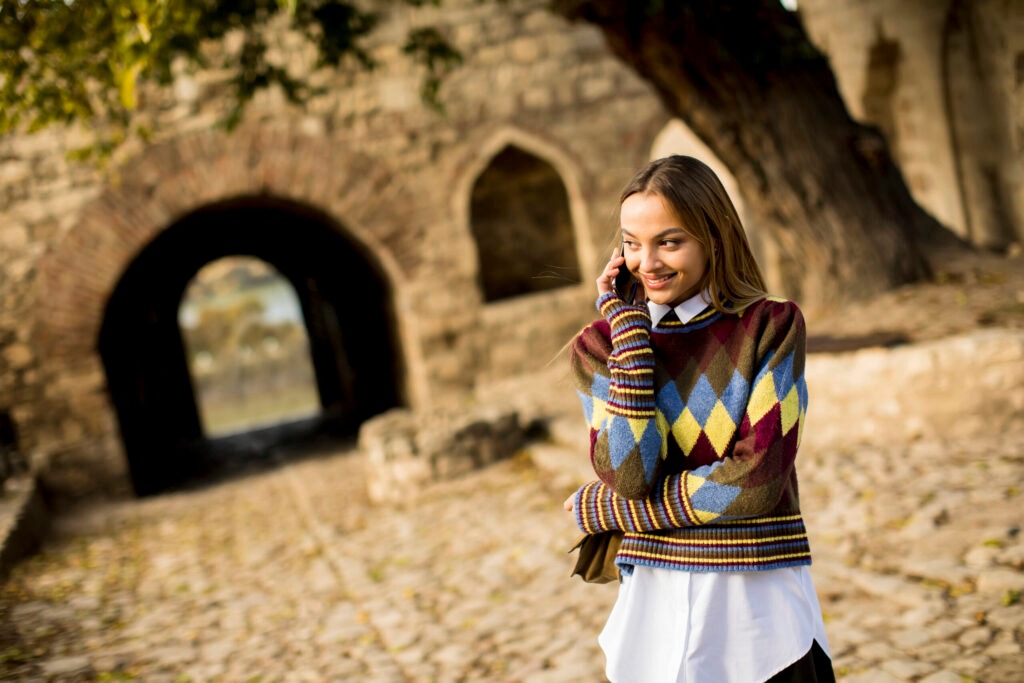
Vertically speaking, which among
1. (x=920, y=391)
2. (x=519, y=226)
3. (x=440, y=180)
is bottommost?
(x=920, y=391)

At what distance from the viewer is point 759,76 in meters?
5.52

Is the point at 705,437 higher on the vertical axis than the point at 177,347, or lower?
lower

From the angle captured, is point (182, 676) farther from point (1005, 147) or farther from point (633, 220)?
point (1005, 147)

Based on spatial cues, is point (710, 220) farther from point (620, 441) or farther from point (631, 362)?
point (620, 441)

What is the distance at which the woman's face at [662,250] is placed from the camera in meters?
1.63

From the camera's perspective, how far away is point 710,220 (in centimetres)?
164

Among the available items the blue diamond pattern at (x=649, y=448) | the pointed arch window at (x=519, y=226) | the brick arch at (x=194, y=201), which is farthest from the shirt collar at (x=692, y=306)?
the pointed arch window at (x=519, y=226)

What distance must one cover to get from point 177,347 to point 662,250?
49.7 ft

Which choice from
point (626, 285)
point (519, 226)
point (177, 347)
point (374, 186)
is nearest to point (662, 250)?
point (626, 285)

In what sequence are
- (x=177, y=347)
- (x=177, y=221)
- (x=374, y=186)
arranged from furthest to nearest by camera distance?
(x=177, y=347) < (x=177, y=221) < (x=374, y=186)

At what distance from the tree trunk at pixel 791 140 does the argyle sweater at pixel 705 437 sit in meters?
4.02

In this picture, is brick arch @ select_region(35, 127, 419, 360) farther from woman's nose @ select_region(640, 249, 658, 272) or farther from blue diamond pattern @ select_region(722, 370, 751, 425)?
blue diamond pattern @ select_region(722, 370, 751, 425)

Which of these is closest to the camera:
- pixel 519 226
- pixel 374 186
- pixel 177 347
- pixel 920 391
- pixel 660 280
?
pixel 660 280

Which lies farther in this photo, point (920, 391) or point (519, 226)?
point (519, 226)
